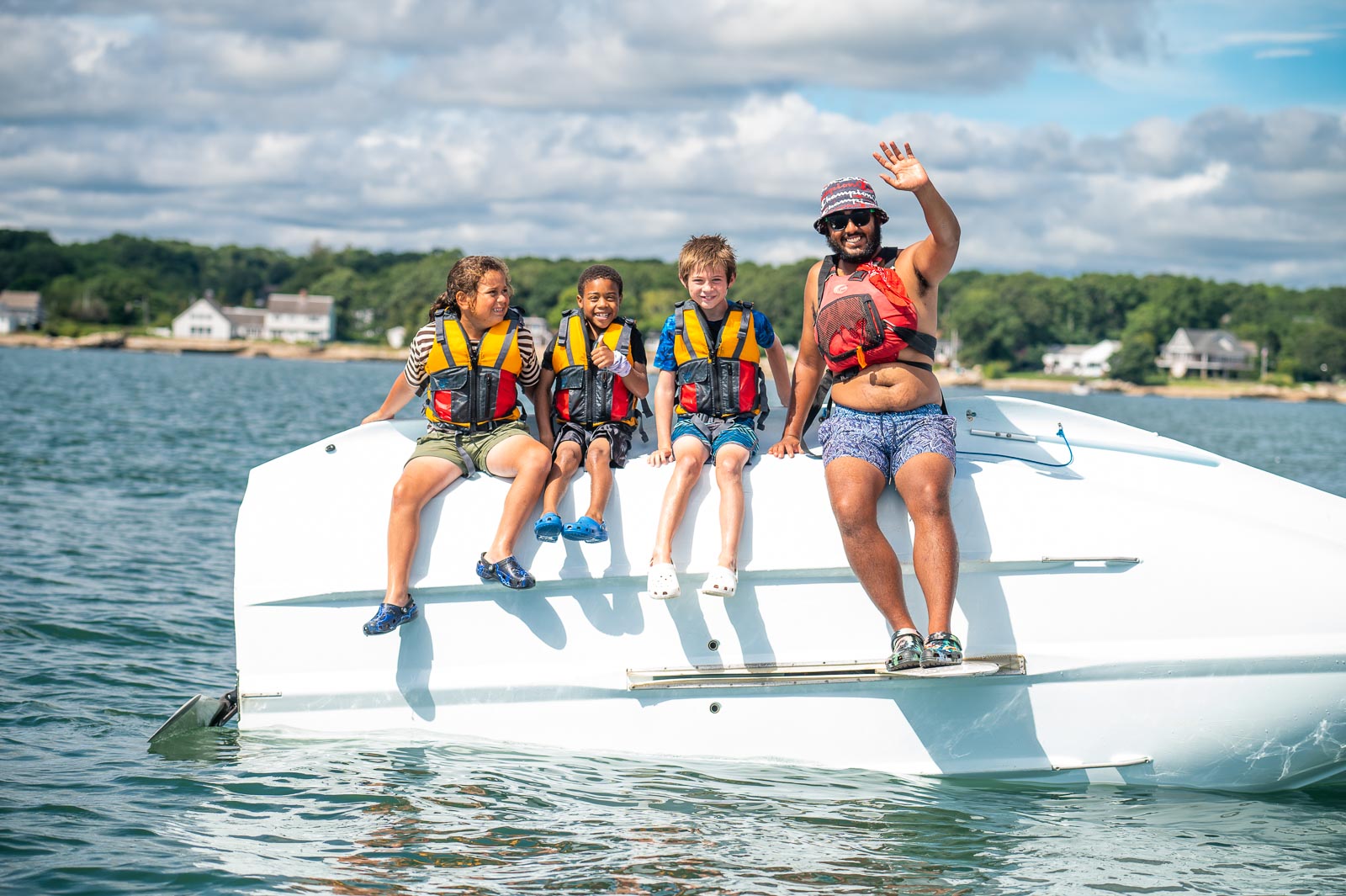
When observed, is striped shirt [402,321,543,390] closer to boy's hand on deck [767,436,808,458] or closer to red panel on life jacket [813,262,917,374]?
boy's hand on deck [767,436,808,458]

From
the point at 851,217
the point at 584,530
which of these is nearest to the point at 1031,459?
the point at 851,217

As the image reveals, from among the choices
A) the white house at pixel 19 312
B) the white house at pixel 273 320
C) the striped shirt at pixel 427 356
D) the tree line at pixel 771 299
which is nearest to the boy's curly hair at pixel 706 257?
the striped shirt at pixel 427 356

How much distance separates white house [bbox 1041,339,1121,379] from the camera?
385 feet

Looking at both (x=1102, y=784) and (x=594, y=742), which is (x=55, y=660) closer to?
(x=594, y=742)

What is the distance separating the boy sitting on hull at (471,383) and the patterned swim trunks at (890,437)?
3.98ft

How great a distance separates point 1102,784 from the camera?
5156mm

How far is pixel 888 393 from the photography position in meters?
5.02

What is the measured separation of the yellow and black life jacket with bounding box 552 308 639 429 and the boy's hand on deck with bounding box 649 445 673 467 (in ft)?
0.89

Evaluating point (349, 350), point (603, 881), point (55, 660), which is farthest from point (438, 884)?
point (349, 350)

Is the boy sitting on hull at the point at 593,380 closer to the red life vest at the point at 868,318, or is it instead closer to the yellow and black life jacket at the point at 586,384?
the yellow and black life jacket at the point at 586,384

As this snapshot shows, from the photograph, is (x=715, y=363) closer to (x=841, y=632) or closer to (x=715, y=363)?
A: (x=715, y=363)

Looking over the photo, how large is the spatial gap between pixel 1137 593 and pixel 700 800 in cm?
190

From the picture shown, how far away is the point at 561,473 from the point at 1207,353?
121 meters

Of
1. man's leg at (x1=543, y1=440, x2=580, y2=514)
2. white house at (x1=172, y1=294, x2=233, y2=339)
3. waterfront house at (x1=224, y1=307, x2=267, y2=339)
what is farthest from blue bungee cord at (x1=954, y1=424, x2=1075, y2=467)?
waterfront house at (x1=224, y1=307, x2=267, y2=339)
